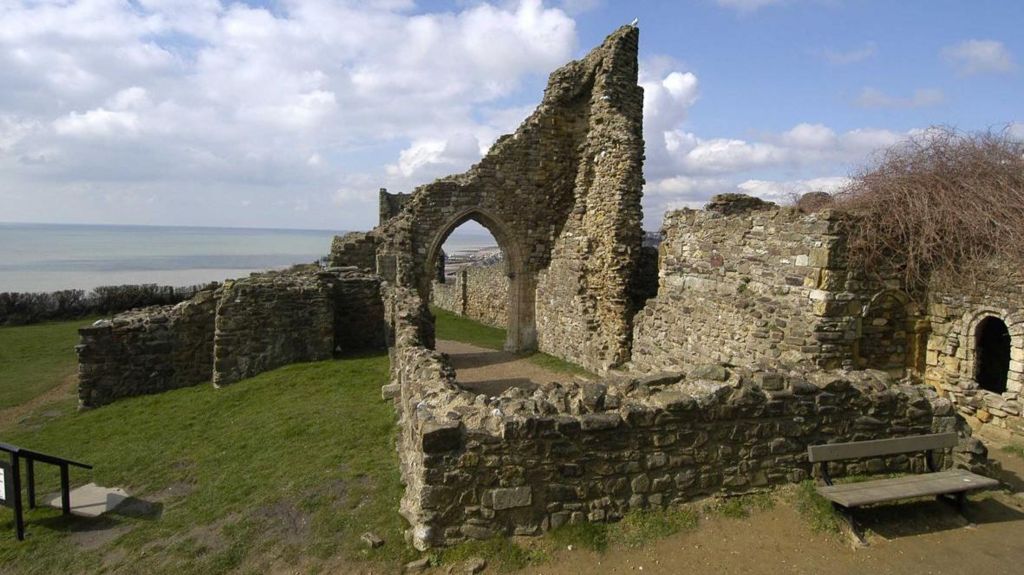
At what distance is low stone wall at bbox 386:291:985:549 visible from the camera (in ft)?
16.3

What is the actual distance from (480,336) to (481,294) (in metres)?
5.24

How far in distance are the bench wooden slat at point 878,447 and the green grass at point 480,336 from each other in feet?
30.2

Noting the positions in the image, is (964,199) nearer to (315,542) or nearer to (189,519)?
(315,542)

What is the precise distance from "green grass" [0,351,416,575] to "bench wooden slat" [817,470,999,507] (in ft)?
12.7

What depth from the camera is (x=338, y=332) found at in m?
14.2

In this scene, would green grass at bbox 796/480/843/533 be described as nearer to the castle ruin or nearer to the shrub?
the castle ruin

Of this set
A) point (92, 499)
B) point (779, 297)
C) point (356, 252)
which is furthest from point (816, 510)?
point (356, 252)

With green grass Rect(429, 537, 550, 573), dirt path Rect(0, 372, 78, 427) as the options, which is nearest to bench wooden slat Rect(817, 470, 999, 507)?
green grass Rect(429, 537, 550, 573)

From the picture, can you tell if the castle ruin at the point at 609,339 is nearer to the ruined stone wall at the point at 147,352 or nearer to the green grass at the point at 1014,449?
the ruined stone wall at the point at 147,352

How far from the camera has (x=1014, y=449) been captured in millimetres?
7355

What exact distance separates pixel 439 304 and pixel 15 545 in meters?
26.4

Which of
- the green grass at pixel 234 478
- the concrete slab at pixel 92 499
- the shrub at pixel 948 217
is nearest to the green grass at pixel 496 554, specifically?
the green grass at pixel 234 478

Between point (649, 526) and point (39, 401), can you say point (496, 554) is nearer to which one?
point (649, 526)

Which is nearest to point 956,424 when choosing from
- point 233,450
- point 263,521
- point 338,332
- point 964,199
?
point 964,199
